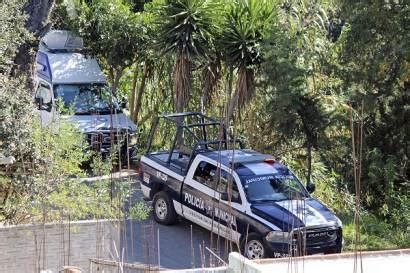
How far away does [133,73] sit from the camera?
19.2 meters

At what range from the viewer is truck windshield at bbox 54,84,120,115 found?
16.8 m

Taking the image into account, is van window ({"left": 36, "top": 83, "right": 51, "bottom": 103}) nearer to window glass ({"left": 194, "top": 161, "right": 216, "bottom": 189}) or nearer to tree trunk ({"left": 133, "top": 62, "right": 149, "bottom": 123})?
tree trunk ({"left": 133, "top": 62, "right": 149, "bottom": 123})

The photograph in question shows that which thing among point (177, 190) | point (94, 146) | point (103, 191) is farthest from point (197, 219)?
point (94, 146)

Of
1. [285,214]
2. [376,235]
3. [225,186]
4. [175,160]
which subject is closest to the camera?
[285,214]

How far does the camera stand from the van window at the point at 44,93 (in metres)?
17.0

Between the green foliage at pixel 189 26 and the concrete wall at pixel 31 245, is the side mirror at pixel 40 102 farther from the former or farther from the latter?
the concrete wall at pixel 31 245

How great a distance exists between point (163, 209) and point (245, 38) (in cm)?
416

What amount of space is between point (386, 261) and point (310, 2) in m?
8.65

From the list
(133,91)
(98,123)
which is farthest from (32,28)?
(133,91)

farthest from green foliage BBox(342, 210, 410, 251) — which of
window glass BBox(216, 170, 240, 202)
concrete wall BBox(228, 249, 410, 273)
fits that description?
concrete wall BBox(228, 249, 410, 273)

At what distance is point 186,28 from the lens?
49.9 ft

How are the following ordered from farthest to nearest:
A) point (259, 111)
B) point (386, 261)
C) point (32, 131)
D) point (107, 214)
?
point (259, 111), point (32, 131), point (107, 214), point (386, 261)

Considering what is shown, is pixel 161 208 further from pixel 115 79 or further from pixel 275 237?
pixel 115 79

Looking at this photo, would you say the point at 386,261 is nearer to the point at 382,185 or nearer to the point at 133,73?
the point at 382,185
